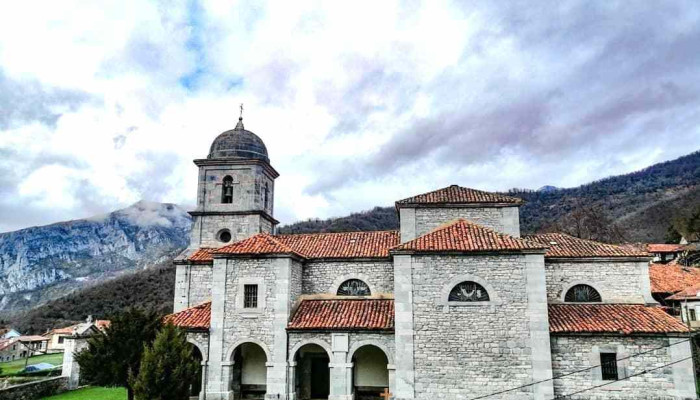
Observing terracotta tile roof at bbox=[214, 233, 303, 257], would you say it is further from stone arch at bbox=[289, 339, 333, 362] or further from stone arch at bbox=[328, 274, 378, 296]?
stone arch at bbox=[289, 339, 333, 362]

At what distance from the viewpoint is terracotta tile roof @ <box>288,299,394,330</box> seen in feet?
59.8

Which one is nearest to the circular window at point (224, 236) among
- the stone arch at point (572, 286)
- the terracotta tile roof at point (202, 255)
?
the terracotta tile roof at point (202, 255)

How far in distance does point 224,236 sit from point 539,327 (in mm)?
15765

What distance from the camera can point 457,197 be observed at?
66.6ft

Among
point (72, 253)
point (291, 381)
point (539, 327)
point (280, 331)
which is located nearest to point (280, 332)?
point (280, 331)

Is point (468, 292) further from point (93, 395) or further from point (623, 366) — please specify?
point (93, 395)

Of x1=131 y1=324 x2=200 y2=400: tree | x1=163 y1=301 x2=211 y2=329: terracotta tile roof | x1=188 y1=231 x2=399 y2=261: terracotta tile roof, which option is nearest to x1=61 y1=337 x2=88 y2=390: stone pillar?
x1=163 y1=301 x2=211 y2=329: terracotta tile roof

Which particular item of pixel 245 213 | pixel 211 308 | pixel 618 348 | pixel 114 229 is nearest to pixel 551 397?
pixel 618 348

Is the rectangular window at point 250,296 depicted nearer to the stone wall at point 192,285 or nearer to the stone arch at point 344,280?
the stone arch at point 344,280

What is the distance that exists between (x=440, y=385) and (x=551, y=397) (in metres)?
3.66

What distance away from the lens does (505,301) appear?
17.1m

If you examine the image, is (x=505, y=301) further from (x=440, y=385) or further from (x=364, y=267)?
(x=364, y=267)

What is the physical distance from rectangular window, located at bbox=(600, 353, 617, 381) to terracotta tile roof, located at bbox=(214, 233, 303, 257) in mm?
11948

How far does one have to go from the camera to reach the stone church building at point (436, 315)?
16484 millimetres
